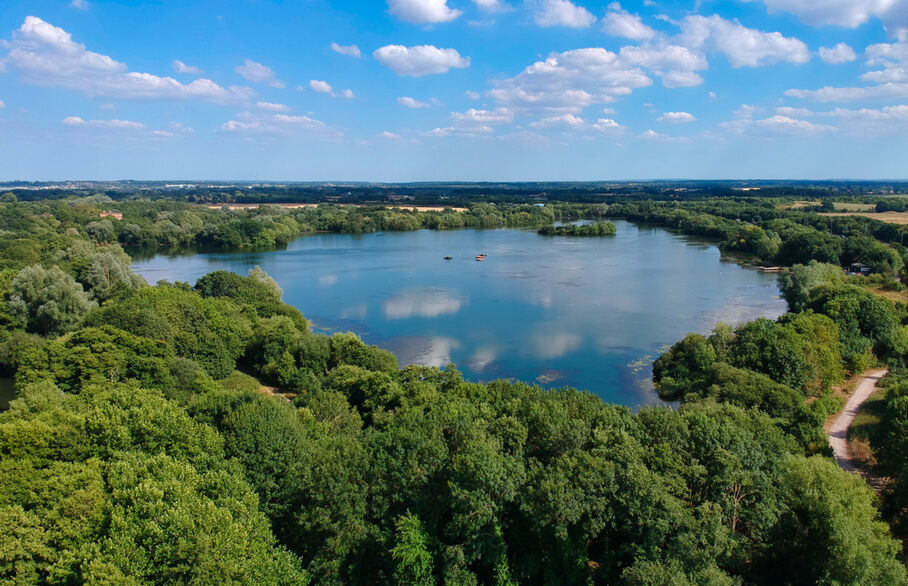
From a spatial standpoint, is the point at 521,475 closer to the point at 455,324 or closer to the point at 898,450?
the point at 898,450

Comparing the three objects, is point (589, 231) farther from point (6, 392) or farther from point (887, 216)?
point (6, 392)

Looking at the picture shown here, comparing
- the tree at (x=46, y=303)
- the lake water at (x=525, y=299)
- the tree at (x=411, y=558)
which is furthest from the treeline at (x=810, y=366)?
the tree at (x=46, y=303)

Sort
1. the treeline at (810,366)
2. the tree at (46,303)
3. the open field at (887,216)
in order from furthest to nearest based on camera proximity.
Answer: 1. the open field at (887,216)
2. the tree at (46,303)
3. the treeline at (810,366)

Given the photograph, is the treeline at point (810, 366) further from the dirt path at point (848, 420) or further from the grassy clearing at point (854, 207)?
the grassy clearing at point (854, 207)

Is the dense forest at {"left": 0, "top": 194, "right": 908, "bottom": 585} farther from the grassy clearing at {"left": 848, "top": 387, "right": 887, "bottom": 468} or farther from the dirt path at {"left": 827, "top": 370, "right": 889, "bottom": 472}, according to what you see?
the grassy clearing at {"left": 848, "top": 387, "right": 887, "bottom": 468}

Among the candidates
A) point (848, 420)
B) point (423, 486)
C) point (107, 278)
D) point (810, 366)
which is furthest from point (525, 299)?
point (423, 486)

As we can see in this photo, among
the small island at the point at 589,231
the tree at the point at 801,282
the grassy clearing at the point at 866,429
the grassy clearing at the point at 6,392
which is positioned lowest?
the grassy clearing at the point at 866,429

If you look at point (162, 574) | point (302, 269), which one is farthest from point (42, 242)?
point (162, 574)
